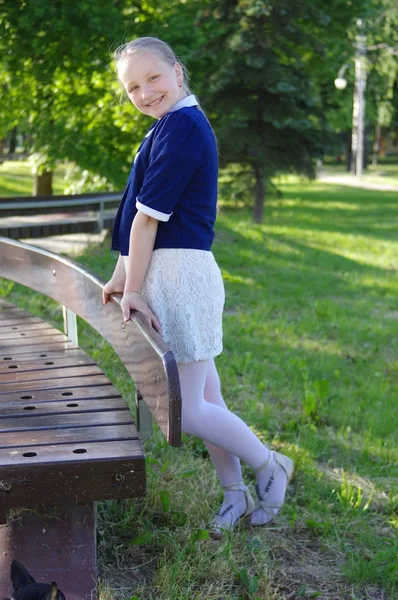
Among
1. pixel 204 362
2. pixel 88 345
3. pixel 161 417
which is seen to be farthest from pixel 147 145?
pixel 88 345

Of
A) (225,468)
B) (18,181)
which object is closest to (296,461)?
(225,468)

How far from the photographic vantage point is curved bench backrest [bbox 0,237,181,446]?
2.43 m

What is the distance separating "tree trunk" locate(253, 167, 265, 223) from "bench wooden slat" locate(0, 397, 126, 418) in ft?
47.7

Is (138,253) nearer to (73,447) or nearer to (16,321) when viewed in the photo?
(73,447)

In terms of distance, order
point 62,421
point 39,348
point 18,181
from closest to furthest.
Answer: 1. point 62,421
2. point 39,348
3. point 18,181

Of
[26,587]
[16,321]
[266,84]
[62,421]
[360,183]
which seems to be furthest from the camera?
[360,183]

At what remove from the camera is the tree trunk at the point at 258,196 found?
56.8 ft

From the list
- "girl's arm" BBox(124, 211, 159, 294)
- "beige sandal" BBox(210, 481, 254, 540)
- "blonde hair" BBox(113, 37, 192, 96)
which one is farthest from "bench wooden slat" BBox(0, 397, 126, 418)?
"blonde hair" BBox(113, 37, 192, 96)

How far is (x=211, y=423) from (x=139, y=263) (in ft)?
2.13

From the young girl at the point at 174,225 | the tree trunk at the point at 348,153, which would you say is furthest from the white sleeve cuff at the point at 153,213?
the tree trunk at the point at 348,153

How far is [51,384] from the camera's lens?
10.6 feet

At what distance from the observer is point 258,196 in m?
17.5

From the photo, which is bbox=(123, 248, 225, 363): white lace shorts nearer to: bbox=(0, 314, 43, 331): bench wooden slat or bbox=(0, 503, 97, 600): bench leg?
bbox=(0, 503, 97, 600): bench leg

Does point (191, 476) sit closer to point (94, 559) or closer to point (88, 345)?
point (94, 559)
